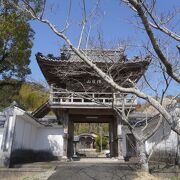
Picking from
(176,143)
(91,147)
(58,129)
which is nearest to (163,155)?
(176,143)

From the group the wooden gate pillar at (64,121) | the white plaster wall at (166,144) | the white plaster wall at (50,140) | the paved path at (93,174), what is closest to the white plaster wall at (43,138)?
the white plaster wall at (50,140)

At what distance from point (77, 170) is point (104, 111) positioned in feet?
22.4

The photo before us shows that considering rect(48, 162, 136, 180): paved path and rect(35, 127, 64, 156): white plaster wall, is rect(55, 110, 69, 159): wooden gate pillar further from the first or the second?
rect(48, 162, 136, 180): paved path

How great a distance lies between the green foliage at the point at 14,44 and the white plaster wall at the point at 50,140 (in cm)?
447

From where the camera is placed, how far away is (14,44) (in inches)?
Answer: 546

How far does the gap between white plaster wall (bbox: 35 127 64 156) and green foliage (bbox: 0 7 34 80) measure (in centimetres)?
447

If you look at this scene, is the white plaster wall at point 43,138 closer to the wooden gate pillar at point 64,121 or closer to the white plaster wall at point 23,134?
the white plaster wall at point 23,134

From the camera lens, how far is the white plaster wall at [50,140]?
17297mm

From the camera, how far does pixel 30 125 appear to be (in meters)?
16.5

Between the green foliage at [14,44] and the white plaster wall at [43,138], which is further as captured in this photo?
the white plaster wall at [43,138]

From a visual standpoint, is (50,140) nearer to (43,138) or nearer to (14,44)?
(43,138)

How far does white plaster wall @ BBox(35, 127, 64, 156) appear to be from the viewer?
1730cm

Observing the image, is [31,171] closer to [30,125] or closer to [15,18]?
[30,125]

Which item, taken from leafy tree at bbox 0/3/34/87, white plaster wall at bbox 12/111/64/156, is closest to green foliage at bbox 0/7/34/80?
leafy tree at bbox 0/3/34/87
